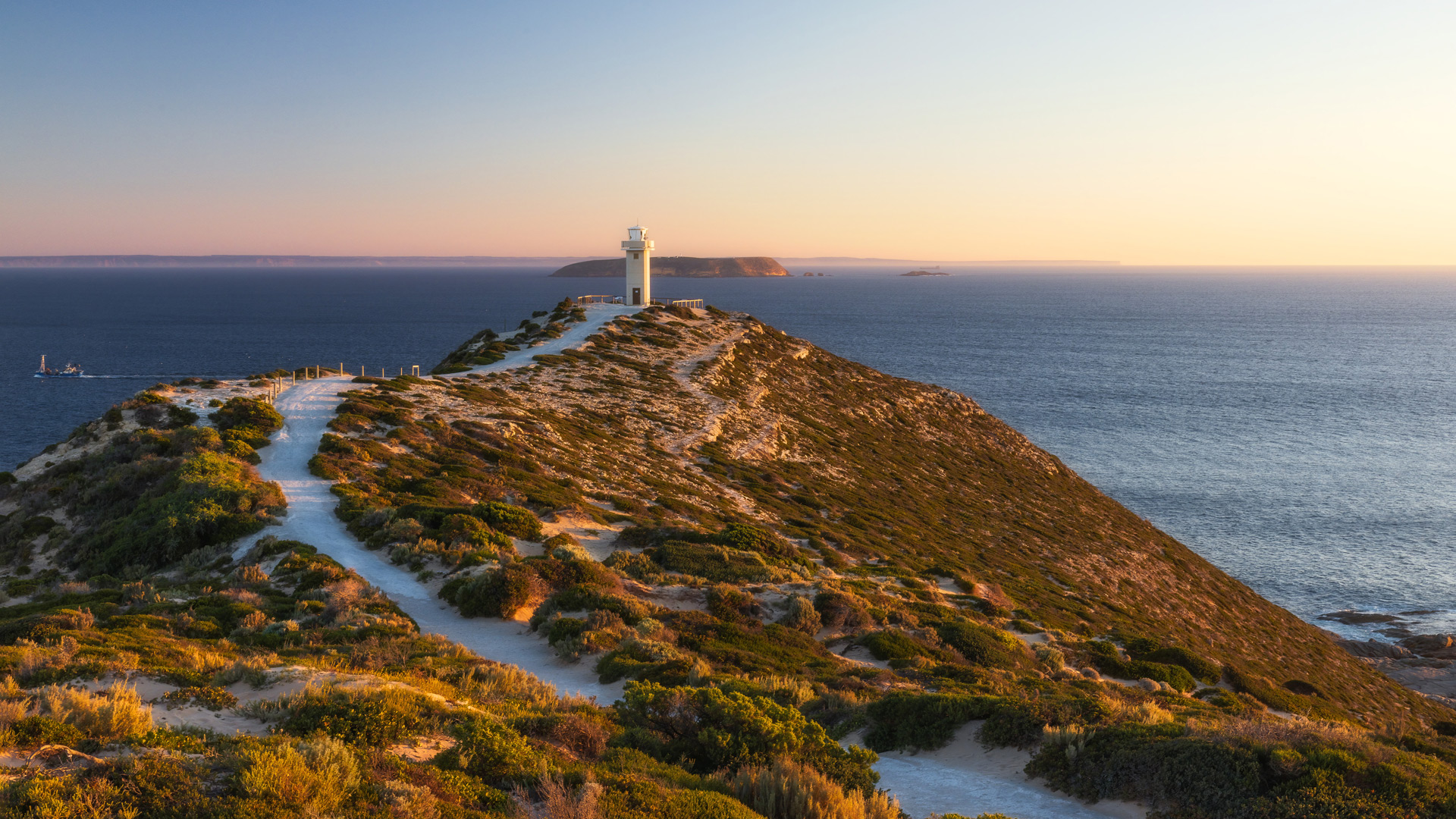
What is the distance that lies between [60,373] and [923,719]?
398 ft

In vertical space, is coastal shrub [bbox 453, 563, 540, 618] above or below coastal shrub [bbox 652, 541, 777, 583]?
above

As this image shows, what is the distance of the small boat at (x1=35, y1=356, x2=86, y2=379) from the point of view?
96.4 metres

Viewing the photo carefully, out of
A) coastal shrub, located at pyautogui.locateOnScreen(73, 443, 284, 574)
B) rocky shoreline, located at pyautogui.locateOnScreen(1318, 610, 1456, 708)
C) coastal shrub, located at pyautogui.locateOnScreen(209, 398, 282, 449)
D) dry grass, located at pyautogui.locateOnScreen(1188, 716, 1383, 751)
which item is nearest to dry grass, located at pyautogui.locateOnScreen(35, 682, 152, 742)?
dry grass, located at pyautogui.locateOnScreen(1188, 716, 1383, 751)

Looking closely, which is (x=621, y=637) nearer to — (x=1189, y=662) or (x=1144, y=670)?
(x=1144, y=670)

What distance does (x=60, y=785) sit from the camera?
20.0 feet

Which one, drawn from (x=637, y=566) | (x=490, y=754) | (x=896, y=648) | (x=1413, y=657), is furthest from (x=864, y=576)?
(x=1413, y=657)

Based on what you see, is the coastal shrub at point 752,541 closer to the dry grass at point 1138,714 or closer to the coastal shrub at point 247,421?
the dry grass at point 1138,714

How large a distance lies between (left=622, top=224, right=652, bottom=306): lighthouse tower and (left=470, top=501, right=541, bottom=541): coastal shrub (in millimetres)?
56487

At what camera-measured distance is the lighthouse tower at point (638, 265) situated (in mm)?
79062

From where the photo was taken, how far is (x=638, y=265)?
81.2 m

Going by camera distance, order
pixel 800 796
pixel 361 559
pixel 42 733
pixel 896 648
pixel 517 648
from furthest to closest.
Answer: pixel 361 559, pixel 896 648, pixel 517 648, pixel 800 796, pixel 42 733

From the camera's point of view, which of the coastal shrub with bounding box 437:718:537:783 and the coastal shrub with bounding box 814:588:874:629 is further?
the coastal shrub with bounding box 814:588:874:629

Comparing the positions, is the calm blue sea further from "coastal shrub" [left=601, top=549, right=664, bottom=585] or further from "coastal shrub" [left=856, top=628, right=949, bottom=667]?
"coastal shrub" [left=601, top=549, right=664, bottom=585]

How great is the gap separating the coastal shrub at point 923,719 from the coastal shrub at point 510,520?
13.5 m
